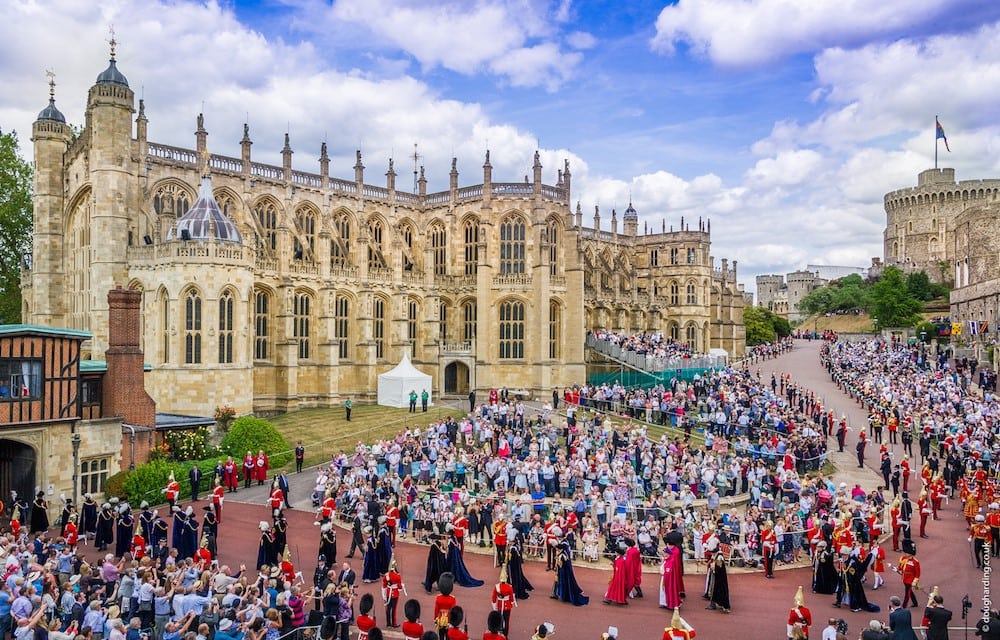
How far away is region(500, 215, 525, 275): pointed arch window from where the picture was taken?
1906 inches

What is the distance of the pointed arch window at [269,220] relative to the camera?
4359 centimetres

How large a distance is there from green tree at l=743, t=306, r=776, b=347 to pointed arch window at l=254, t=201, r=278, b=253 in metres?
58.0

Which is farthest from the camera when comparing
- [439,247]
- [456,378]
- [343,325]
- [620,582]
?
[439,247]

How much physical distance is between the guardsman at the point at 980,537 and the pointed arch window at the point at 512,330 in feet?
102

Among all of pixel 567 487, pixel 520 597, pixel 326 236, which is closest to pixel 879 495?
pixel 567 487

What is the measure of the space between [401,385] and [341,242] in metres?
11.1

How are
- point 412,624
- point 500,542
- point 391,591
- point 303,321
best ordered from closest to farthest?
1. point 412,624
2. point 391,591
3. point 500,542
4. point 303,321

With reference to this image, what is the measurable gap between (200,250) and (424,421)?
13912 millimetres

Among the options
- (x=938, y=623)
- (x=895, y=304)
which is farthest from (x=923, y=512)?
(x=895, y=304)

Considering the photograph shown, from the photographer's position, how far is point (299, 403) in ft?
141

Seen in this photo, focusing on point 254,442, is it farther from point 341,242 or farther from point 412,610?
point 341,242

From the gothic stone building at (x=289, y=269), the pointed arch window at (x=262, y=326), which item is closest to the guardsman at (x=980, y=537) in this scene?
the gothic stone building at (x=289, y=269)

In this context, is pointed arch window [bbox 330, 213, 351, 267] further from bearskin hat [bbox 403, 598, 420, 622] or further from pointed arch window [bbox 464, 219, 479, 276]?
bearskin hat [bbox 403, 598, 420, 622]

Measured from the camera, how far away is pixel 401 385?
42375 millimetres
